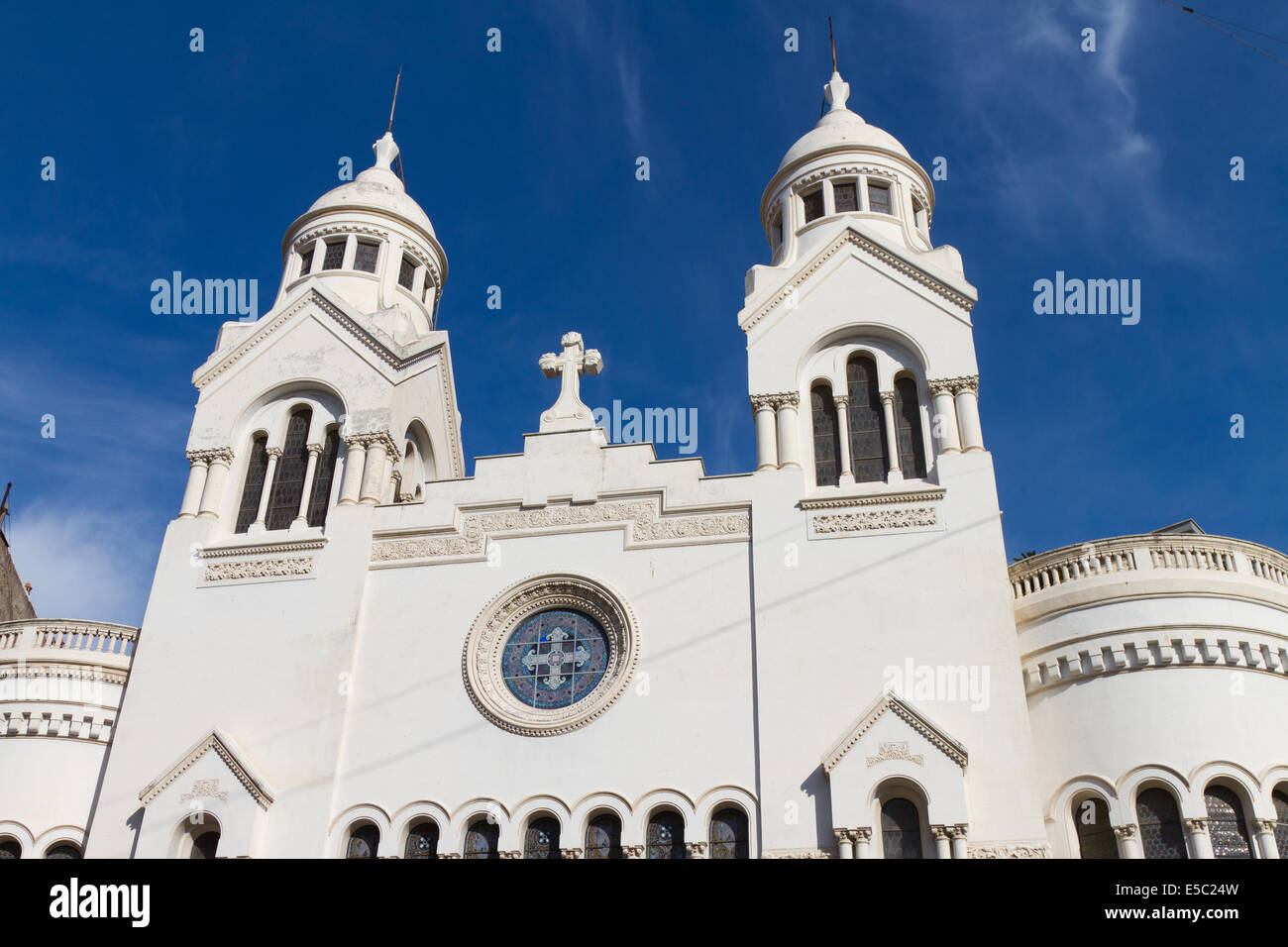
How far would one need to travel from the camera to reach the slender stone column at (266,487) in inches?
944

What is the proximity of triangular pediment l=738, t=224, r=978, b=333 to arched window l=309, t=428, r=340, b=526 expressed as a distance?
8.86 m

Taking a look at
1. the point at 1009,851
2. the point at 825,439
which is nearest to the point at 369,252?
the point at 825,439

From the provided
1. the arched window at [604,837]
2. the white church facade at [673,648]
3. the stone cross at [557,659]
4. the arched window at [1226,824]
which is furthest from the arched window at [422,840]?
the arched window at [1226,824]

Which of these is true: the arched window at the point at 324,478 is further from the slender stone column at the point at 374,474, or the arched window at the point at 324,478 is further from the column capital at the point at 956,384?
the column capital at the point at 956,384

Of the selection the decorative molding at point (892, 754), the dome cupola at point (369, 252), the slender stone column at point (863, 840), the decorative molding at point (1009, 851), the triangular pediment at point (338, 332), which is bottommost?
the decorative molding at point (1009, 851)

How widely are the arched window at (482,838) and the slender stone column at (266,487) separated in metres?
7.92

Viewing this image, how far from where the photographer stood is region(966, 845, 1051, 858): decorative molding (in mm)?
17453

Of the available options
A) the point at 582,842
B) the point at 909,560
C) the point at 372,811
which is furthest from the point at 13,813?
the point at 909,560

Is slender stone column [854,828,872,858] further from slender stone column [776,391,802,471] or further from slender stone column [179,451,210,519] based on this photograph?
slender stone column [179,451,210,519]

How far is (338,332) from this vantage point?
26.3 meters

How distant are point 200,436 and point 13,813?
821cm

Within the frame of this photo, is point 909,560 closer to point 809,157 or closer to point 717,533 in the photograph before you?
point 717,533
